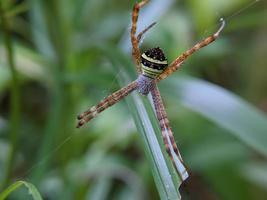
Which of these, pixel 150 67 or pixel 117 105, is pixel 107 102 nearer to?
pixel 150 67

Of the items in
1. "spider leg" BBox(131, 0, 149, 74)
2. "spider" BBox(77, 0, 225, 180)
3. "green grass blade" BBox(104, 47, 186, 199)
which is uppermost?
"spider leg" BBox(131, 0, 149, 74)

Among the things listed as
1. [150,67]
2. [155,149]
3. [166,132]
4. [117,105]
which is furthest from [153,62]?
[117,105]

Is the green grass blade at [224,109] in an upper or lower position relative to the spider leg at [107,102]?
lower

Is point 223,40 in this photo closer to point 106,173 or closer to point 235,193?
point 235,193

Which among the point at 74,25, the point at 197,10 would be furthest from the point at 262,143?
the point at 197,10

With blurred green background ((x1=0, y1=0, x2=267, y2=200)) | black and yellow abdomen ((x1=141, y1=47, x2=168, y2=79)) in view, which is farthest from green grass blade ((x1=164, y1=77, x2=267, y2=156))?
black and yellow abdomen ((x1=141, y1=47, x2=168, y2=79))

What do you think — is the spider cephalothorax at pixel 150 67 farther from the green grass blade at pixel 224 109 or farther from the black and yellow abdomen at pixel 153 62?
the green grass blade at pixel 224 109

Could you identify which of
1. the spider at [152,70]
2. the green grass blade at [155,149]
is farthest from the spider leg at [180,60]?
the green grass blade at [155,149]

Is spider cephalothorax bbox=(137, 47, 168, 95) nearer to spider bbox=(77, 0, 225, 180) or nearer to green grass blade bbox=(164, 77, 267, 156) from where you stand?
spider bbox=(77, 0, 225, 180)
